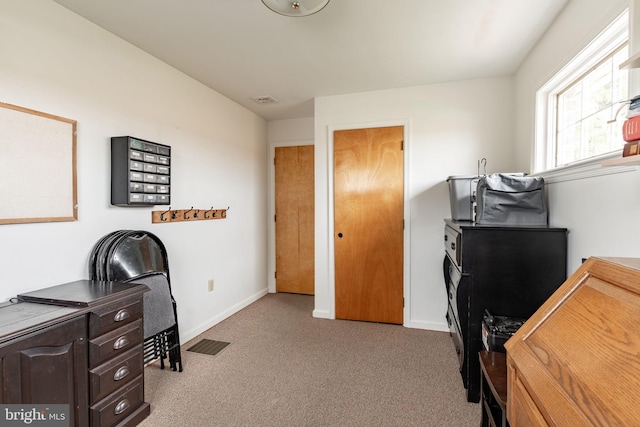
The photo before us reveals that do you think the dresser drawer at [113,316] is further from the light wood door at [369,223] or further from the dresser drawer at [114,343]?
the light wood door at [369,223]

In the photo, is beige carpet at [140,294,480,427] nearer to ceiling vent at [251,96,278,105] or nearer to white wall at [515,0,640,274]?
white wall at [515,0,640,274]

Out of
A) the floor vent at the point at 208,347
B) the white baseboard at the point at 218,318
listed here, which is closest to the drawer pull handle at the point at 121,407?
the floor vent at the point at 208,347

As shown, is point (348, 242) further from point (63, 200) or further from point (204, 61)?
point (63, 200)

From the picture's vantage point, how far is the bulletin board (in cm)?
155

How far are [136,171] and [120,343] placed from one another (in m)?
1.14

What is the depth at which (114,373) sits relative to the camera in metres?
1.62

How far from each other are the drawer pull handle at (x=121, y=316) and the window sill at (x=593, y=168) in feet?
7.51

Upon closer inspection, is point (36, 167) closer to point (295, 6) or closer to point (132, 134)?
point (132, 134)

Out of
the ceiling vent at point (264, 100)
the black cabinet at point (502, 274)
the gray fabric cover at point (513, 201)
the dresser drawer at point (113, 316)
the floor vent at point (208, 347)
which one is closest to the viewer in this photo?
the dresser drawer at point (113, 316)

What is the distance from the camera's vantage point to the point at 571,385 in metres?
0.70

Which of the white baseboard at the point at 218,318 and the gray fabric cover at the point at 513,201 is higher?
the gray fabric cover at the point at 513,201

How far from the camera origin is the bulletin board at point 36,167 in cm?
155

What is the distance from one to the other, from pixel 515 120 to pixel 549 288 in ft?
5.60

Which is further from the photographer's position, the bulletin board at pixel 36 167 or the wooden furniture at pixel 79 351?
the bulletin board at pixel 36 167
